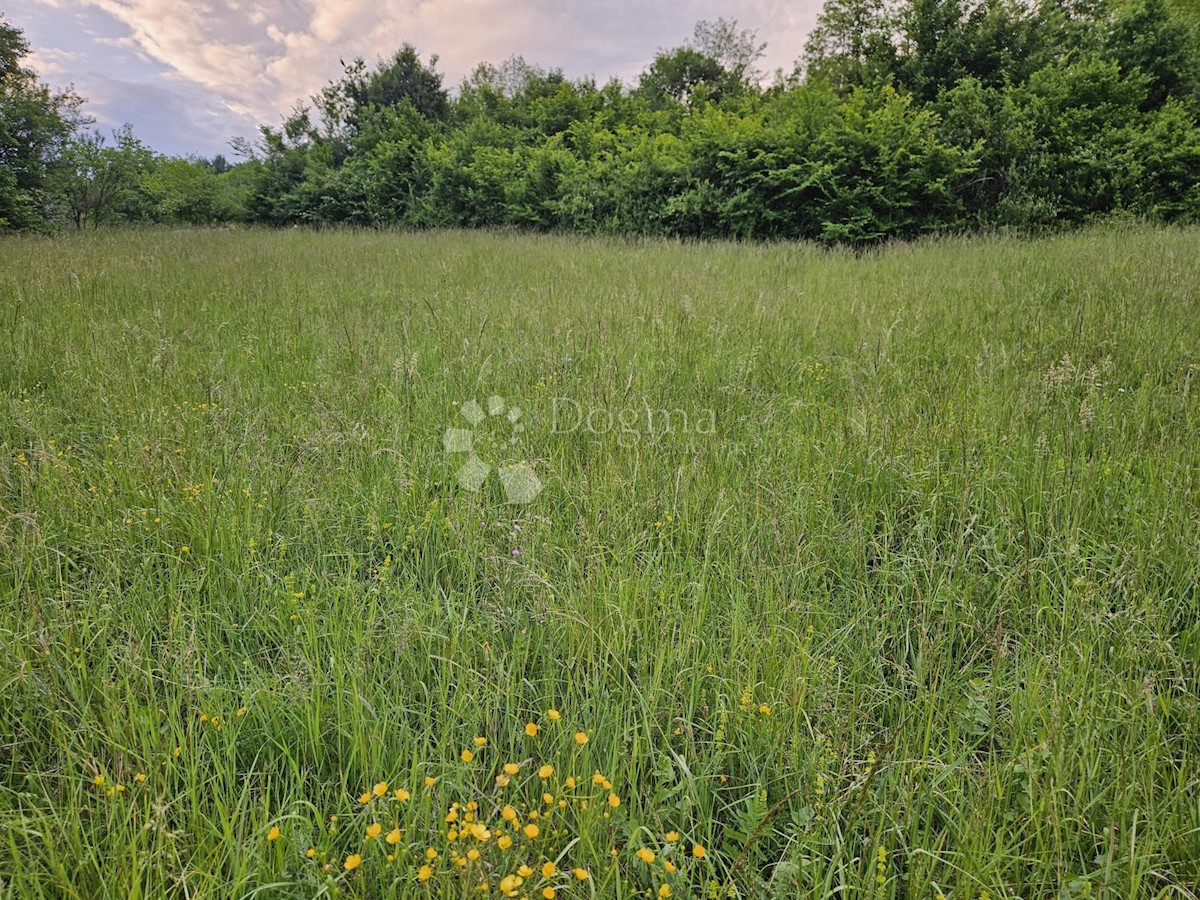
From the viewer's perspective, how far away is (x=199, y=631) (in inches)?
69.2

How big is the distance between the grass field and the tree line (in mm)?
9434

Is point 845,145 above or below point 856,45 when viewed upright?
below

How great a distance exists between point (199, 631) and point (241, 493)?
73 centimetres

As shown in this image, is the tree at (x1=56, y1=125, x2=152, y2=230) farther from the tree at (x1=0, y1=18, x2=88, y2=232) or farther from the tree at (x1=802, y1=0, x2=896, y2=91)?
the tree at (x1=802, y1=0, x2=896, y2=91)

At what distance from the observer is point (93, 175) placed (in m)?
21.0

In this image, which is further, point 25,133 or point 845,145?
point 25,133

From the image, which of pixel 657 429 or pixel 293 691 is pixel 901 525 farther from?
pixel 293 691

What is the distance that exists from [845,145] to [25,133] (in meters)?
23.0

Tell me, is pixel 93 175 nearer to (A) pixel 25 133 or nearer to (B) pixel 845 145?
(A) pixel 25 133

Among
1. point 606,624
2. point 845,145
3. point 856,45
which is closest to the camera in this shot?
point 606,624

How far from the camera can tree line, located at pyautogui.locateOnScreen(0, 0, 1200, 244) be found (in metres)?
11.7

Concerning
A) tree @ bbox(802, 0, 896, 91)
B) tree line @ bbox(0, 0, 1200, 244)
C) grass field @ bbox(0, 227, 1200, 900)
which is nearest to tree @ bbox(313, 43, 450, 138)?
tree line @ bbox(0, 0, 1200, 244)

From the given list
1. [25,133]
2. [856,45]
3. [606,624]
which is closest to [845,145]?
[856,45]

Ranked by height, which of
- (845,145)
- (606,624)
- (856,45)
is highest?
(856,45)
